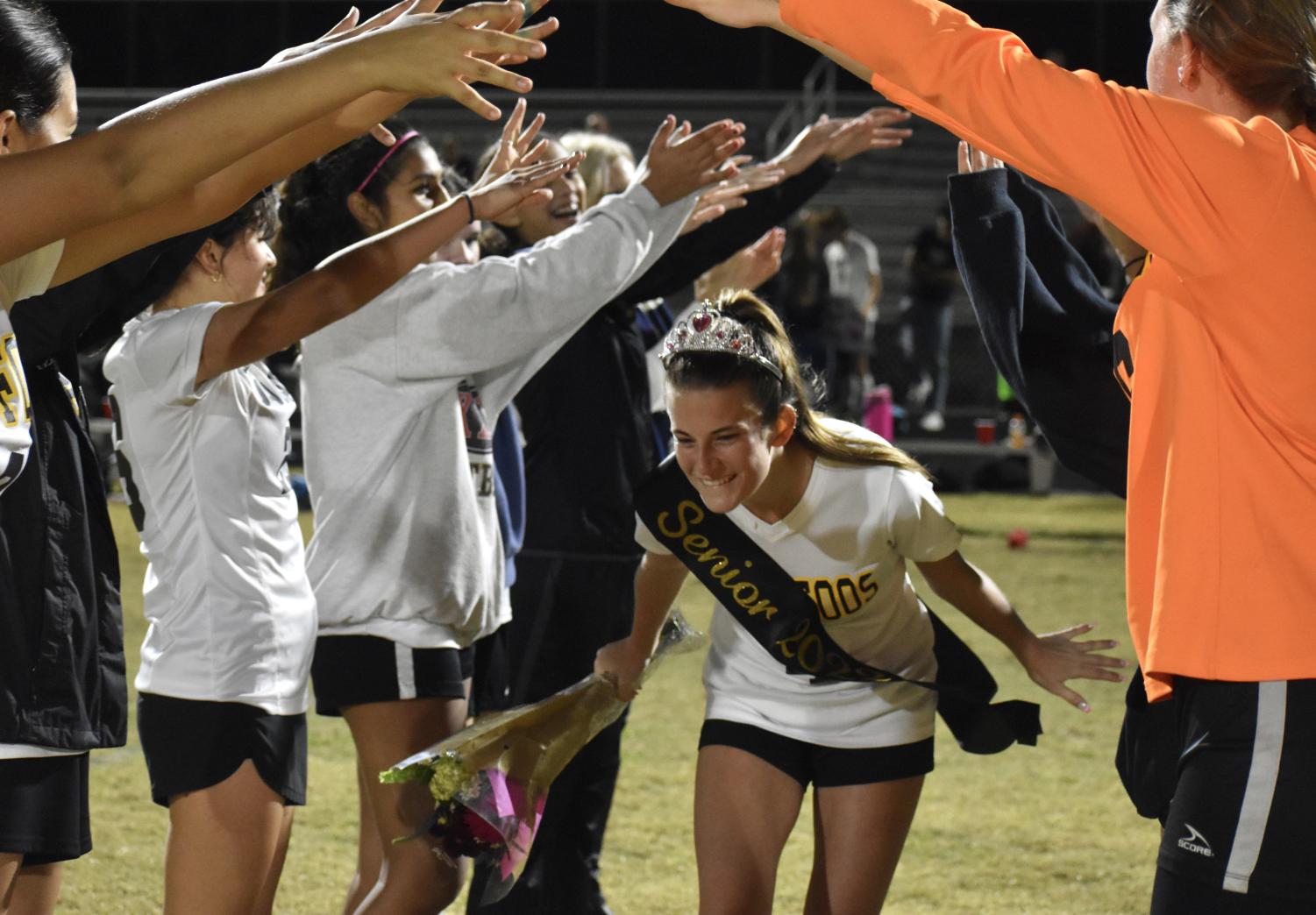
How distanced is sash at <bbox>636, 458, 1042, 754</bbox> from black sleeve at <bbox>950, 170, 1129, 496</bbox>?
0.63 meters

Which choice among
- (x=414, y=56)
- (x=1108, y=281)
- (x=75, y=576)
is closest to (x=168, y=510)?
(x=75, y=576)

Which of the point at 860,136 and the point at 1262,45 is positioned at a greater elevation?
the point at 1262,45

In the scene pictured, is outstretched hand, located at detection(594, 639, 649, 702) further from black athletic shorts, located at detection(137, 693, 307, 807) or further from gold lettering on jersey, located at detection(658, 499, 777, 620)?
black athletic shorts, located at detection(137, 693, 307, 807)

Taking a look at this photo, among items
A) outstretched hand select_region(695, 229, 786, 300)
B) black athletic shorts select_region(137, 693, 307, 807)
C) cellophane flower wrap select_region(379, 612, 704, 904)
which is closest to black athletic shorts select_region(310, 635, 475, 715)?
cellophane flower wrap select_region(379, 612, 704, 904)

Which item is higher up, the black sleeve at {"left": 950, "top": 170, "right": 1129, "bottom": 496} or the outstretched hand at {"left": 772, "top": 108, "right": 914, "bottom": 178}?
the outstretched hand at {"left": 772, "top": 108, "right": 914, "bottom": 178}

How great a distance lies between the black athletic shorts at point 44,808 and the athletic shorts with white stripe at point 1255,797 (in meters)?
1.62

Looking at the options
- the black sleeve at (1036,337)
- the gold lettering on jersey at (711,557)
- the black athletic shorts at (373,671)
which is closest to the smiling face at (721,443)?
the gold lettering on jersey at (711,557)

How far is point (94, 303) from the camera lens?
2.41 metres

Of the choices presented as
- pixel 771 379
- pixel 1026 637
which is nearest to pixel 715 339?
pixel 771 379

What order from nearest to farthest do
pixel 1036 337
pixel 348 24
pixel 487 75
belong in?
pixel 487 75, pixel 348 24, pixel 1036 337

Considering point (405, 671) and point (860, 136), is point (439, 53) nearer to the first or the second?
point (405, 671)

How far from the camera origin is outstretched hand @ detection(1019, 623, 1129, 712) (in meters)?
3.02

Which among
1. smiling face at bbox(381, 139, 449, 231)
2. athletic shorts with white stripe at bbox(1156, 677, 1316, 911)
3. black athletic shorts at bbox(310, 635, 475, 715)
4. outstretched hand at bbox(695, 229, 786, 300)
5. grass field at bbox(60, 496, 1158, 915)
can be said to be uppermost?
smiling face at bbox(381, 139, 449, 231)

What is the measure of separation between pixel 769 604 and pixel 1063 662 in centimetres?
60
